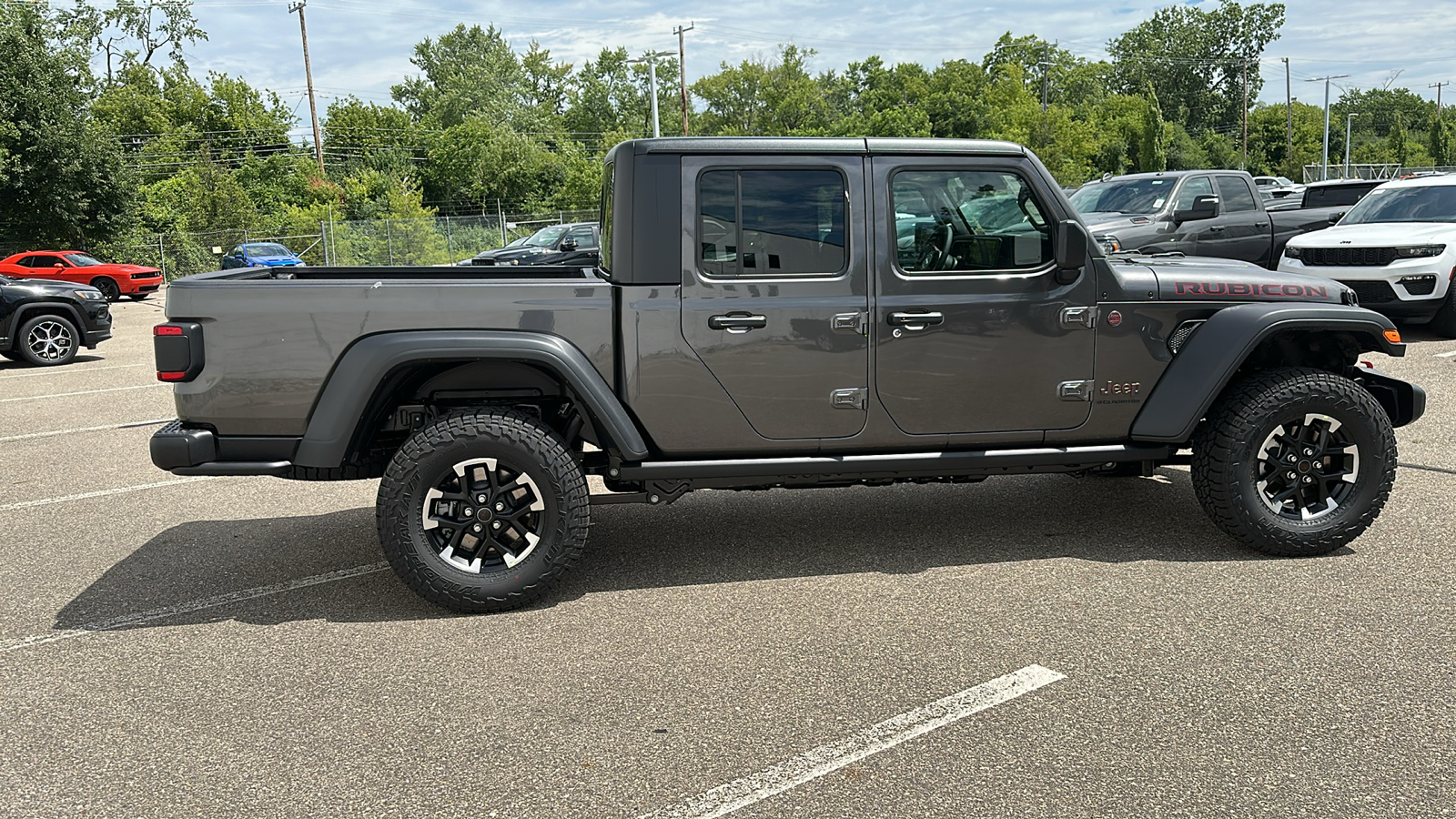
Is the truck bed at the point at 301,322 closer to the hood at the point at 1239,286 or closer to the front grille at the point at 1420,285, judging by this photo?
the hood at the point at 1239,286

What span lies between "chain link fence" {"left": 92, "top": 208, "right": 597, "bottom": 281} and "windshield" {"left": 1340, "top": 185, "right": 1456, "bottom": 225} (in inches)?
1125

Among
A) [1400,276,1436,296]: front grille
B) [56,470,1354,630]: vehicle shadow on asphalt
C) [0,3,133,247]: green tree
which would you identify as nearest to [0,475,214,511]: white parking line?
[56,470,1354,630]: vehicle shadow on asphalt

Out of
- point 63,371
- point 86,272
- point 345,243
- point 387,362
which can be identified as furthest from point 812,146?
point 345,243

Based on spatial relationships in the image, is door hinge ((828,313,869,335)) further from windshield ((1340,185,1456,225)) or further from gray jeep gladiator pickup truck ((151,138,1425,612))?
windshield ((1340,185,1456,225))

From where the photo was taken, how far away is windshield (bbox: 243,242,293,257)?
103 ft

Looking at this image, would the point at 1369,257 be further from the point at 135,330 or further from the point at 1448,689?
the point at 135,330

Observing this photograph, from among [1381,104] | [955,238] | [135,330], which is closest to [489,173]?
[135,330]

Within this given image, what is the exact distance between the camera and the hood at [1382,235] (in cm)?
1234

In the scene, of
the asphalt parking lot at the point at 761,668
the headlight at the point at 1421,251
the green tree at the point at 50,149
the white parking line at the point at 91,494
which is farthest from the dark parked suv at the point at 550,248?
the asphalt parking lot at the point at 761,668

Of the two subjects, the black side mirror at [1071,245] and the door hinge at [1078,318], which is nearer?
the black side mirror at [1071,245]

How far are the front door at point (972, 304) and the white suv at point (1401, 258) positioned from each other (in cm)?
825

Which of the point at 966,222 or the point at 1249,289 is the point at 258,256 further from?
the point at 1249,289

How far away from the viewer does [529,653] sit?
4.32 metres

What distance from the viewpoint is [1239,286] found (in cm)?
521
